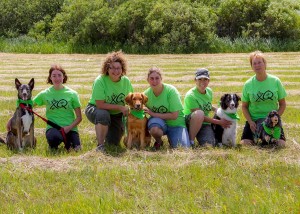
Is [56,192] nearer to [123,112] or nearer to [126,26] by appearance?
[123,112]

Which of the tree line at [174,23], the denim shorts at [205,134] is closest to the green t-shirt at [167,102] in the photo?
the denim shorts at [205,134]

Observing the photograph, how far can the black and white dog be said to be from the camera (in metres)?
7.40

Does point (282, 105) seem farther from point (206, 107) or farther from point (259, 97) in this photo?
point (206, 107)

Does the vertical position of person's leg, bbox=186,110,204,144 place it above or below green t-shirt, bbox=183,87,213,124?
below

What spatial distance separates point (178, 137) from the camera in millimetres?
7277

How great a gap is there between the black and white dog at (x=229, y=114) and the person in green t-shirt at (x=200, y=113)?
7cm

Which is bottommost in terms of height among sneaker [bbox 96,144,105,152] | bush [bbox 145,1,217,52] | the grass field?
the grass field

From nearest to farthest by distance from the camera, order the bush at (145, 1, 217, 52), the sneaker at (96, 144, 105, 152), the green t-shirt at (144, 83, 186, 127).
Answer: the sneaker at (96, 144, 105, 152) < the green t-shirt at (144, 83, 186, 127) < the bush at (145, 1, 217, 52)

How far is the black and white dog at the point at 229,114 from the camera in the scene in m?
7.40

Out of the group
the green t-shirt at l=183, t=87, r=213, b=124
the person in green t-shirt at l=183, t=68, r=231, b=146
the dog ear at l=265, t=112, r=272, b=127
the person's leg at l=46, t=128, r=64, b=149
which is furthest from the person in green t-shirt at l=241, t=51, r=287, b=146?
the person's leg at l=46, t=128, r=64, b=149

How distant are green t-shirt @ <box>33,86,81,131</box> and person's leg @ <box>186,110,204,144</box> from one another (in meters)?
1.69

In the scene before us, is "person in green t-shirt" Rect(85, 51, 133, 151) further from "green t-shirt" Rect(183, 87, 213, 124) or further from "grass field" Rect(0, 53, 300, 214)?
"green t-shirt" Rect(183, 87, 213, 124)

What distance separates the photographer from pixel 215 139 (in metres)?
7.67

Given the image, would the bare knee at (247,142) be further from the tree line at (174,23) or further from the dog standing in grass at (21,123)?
the tree line at (174,23)
